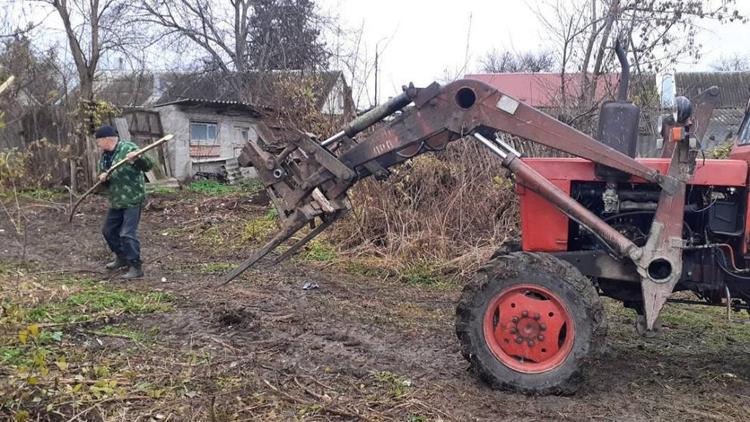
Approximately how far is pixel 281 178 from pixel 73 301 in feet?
8.17

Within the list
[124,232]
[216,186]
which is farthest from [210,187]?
[124,232]

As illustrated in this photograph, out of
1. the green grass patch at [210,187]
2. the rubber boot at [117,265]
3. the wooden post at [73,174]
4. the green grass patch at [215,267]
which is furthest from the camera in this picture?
the green grass patch at [210,187]

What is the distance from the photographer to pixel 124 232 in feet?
24.7

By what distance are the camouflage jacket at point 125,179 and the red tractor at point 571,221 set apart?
3.35 metres

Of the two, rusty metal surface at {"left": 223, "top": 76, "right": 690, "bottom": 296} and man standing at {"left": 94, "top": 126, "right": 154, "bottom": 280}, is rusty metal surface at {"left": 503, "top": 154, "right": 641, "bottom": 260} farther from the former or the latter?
man standing at {"left": 94, "top": 126, "right": 154, "bottom": 280}

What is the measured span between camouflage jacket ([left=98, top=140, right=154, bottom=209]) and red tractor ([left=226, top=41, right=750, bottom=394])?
335 centimetres

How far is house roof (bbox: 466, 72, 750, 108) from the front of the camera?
11.6m

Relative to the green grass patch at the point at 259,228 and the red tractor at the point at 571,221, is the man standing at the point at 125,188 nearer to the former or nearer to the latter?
the green grass patch at the point at 259,228

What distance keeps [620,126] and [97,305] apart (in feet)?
15.3

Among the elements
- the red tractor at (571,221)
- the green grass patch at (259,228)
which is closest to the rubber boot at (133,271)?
the green grass patch at (259,228)

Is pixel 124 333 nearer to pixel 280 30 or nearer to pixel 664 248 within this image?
pixel 664 248

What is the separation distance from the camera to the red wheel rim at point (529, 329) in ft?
14.1

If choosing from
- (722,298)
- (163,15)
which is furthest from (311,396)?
(163,15)

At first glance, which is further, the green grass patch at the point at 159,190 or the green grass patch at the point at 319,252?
the green grass patch at the point at 159,190
